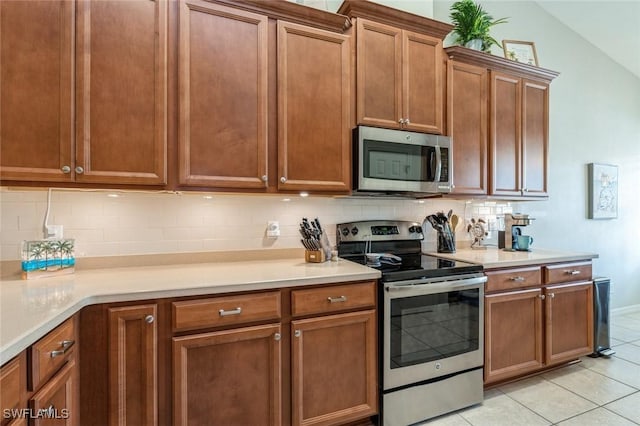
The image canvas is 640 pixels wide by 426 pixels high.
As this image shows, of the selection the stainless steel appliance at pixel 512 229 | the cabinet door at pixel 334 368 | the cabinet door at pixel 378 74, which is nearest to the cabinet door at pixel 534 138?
the stainless steel appliance at pixel 512 229

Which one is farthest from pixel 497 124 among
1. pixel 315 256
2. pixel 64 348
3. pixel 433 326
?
pixel 64 348

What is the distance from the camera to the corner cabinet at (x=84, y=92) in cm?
137

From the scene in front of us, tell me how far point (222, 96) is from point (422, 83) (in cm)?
138

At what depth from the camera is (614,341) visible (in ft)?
10.0

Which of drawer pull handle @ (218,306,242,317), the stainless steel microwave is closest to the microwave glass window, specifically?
the stainless steel microwave

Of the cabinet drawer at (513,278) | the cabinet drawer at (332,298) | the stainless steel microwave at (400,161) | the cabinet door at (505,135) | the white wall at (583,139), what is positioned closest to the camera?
the cabinet drawer at (332,298)

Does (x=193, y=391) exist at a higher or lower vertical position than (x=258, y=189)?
lower

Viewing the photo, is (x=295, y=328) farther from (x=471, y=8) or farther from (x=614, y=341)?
(x=614, y=341)

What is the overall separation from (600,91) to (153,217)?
4.94 m

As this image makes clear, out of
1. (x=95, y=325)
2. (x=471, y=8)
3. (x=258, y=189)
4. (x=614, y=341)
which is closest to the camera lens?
(x=95, y=325)

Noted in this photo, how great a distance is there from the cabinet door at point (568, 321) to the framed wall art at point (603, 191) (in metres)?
1.60

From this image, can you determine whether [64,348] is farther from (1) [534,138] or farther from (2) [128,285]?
(1) [534,138]

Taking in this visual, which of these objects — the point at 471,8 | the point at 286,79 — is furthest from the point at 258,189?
the point at 471,8

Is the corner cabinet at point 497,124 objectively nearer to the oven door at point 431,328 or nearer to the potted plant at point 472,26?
the potted plant at point 472,26
